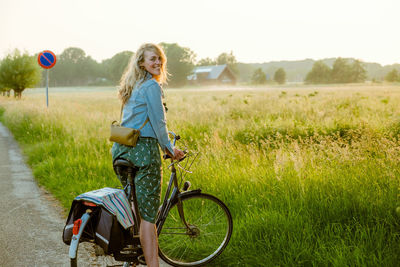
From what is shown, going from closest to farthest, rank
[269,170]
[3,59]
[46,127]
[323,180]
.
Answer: [323,180] < [269,170] < [46,127] < [3,59]

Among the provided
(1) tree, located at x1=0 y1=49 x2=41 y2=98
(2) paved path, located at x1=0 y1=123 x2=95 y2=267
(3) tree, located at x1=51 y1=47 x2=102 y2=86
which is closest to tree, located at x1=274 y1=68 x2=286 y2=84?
(3) tree, located at x1=51 y1=47 x2=102 y2=86

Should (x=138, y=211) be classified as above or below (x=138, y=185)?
below

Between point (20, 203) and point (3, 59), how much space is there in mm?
38473

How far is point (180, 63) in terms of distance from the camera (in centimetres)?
10619

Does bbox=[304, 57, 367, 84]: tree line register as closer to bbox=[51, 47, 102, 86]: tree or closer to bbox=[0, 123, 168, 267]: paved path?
bbox=[51, 47, 102, 86]: tree

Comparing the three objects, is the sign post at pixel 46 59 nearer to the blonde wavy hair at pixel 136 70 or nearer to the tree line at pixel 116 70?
the blonde wavy hair at pixel 136 70

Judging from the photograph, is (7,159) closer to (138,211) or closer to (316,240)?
(138,211)

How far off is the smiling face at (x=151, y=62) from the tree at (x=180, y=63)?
100 meters

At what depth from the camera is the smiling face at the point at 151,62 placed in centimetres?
299

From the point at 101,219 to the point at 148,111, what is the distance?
94 cm

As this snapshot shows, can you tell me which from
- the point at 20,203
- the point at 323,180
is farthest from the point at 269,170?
the point at 20,203

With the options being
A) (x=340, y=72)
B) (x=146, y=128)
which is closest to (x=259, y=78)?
(x=340, y=72)

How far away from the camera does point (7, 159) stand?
378 inches

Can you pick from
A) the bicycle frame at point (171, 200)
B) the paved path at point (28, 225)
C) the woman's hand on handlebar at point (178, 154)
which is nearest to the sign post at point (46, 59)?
the paved path at point (28, 225)
